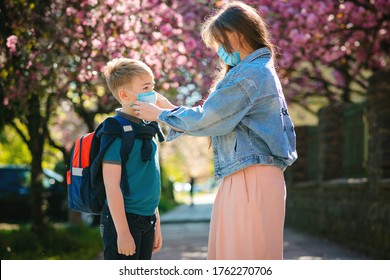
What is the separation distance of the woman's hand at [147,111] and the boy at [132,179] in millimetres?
96

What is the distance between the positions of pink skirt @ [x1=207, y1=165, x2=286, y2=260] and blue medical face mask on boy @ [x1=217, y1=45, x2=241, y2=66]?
0.52m

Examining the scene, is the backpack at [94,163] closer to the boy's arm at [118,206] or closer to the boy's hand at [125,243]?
the boy's arm at [118,206]

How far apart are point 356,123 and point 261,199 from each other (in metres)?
7.18

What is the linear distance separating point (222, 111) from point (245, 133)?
0.56 feet

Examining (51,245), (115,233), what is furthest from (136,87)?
(51,245)

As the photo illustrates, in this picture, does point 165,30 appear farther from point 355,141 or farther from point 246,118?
point 246,118

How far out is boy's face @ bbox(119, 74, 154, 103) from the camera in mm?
3908

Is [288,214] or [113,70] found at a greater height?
[113,70]

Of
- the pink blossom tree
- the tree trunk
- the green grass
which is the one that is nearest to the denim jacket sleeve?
the pink blossom tree

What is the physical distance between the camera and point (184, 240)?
12.0 m

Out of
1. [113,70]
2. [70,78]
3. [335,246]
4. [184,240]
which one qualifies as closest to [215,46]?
[113,70]

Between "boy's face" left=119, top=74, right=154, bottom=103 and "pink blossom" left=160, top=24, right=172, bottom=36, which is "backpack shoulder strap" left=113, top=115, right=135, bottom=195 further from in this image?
"pink blossom" left=160, top=24, right=172, bottom=36

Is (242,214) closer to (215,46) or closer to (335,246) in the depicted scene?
(215,46)

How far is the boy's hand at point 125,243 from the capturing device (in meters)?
3.78
